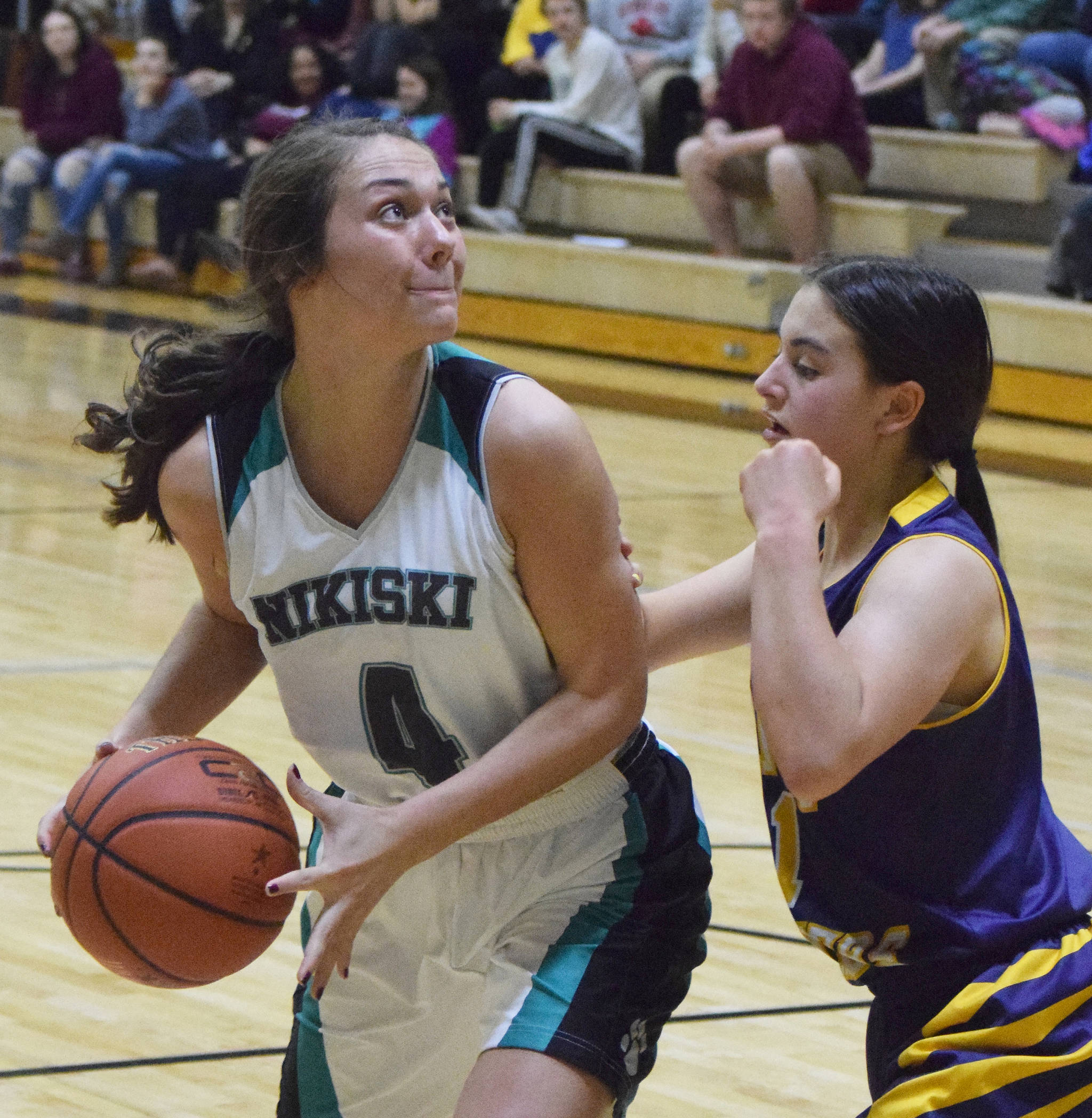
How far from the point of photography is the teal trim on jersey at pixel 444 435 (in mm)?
2078

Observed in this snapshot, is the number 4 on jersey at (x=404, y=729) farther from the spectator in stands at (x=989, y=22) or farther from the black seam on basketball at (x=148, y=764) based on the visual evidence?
the spectator in stands at (x=989, y=22)

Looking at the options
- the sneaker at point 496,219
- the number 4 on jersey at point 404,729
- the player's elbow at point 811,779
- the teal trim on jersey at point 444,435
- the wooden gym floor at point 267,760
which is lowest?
the sneaker at point 496,219

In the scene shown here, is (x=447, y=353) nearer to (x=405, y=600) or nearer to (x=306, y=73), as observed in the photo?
(x=405, y=600)

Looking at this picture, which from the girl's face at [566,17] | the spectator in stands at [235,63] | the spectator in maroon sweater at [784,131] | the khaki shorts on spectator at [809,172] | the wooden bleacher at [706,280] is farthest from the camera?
the spectator in stands at [235,63]

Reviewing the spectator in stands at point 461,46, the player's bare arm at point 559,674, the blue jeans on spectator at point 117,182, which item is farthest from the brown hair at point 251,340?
the blue jeans on spectator at point 117,182

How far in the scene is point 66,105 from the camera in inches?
534

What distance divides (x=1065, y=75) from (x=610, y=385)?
2.92 metres

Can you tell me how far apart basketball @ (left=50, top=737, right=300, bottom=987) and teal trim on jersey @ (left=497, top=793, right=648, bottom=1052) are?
29cm

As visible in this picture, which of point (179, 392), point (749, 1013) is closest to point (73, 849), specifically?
point (179, 392)

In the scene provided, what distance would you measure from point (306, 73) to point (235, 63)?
124 cm

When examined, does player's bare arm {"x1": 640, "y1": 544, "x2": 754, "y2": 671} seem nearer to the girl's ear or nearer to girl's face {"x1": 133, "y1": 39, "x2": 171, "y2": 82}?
the girl's ear

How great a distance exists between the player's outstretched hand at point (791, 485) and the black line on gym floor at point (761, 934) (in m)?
1.73

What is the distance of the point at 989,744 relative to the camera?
1.94m

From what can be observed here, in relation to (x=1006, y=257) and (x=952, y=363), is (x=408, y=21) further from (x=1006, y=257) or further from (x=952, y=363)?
(x=952, y=363)
